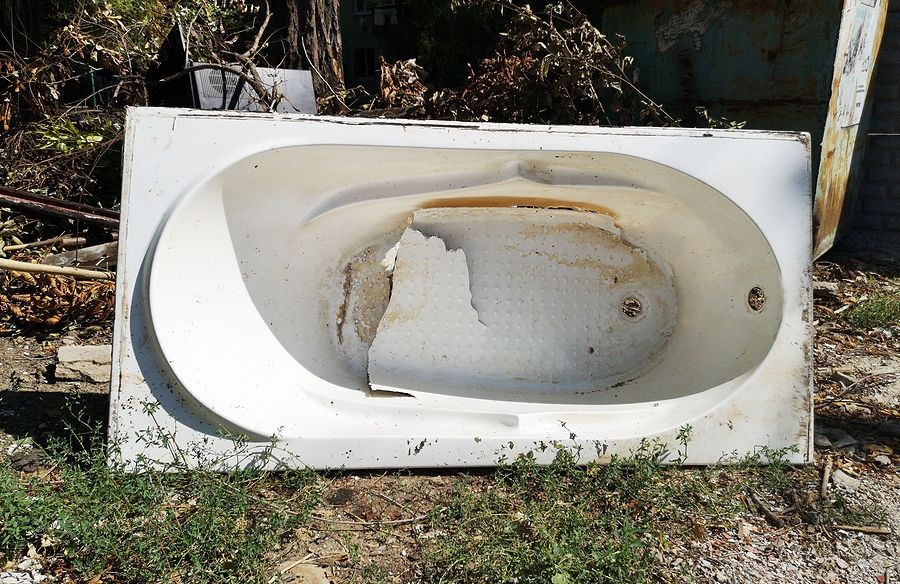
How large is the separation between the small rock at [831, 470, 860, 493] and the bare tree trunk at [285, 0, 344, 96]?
7.24 feet

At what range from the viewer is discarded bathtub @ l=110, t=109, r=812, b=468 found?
4.69 feet

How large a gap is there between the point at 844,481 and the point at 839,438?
21 cm

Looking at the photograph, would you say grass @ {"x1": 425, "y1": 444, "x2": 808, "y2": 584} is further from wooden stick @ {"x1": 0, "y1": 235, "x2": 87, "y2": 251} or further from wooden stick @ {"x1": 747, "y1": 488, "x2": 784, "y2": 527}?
wooden stick @ {"x1": 0, "y1": 235, "x2": 87, "y2": 251}

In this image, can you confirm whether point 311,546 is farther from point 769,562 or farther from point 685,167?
point 685,167

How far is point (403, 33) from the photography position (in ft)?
16.3

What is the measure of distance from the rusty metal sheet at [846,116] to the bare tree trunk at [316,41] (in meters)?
1.82

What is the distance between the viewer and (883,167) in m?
3.45

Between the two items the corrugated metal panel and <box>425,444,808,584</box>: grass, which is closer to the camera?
<box>425,444,808,584</box>: grass

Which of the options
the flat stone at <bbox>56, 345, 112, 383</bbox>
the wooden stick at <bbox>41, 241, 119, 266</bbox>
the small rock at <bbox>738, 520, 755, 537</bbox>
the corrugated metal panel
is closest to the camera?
the small rock at <bbox>738, 520, 755, 537</bbox>

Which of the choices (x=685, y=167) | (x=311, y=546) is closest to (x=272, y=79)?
(x=685, y=167)

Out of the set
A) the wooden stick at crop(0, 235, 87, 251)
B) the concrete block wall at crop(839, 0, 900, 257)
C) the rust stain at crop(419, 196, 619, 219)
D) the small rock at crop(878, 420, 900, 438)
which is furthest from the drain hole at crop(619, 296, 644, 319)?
the concrete block wall at crop(839, 0, 900, 257)

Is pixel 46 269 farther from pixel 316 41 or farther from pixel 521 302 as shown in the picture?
pixel 316 41

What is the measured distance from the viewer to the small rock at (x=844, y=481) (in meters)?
1.53

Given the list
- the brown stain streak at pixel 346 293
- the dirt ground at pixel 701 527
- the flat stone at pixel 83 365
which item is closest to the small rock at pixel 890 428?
the dirt ground at pixel 701 527
